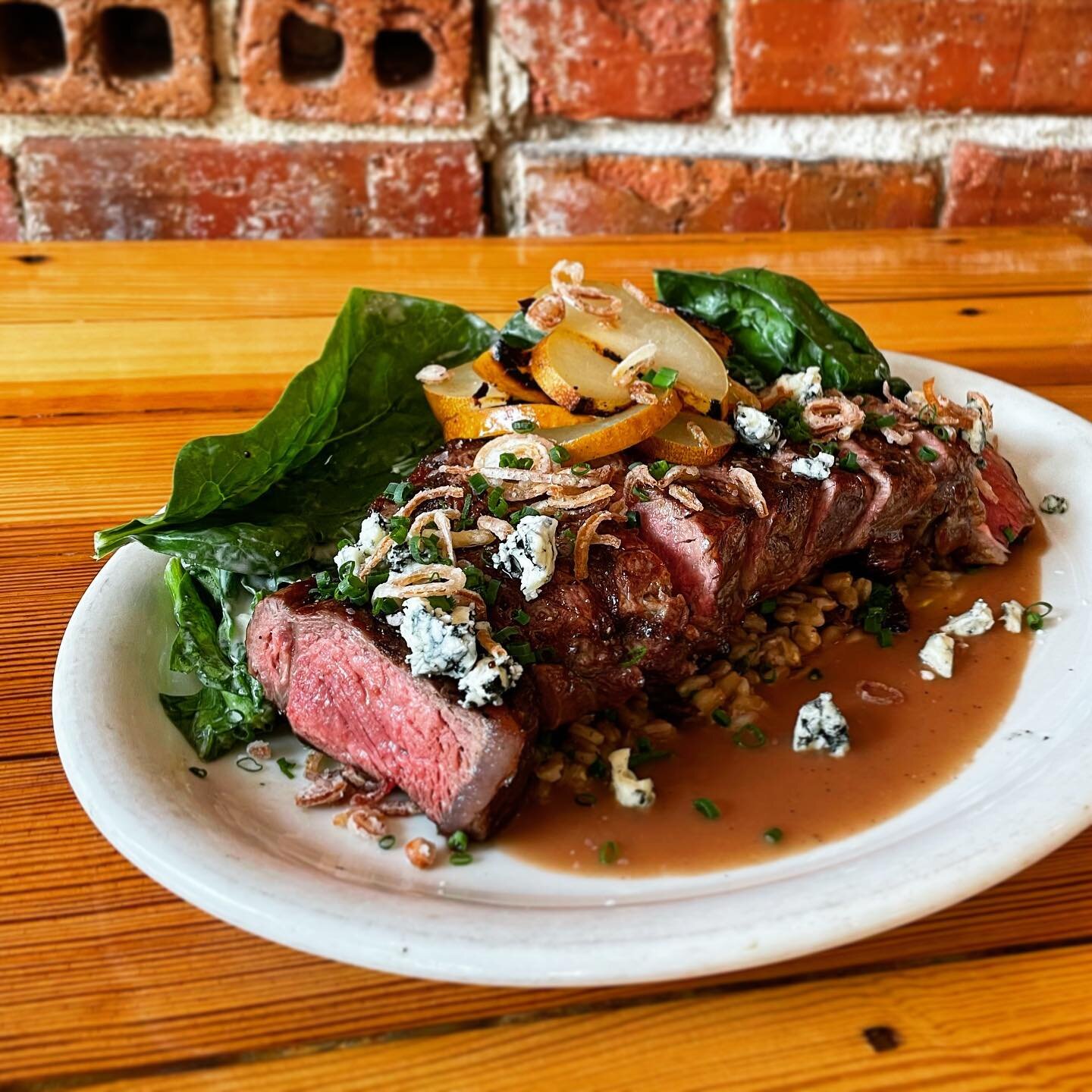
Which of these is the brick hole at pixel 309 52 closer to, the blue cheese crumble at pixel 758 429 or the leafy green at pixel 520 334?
the leafy green at pixel 520 334

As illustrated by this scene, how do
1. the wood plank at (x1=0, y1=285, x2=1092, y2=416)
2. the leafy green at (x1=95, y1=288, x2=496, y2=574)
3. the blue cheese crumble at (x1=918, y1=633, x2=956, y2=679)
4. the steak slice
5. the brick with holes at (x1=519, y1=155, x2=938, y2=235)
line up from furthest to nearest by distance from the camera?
the brick with holes at (x1=519, y1=155, x2=938, y2=235), the wood plank at (x1=0, y1=285, x2=1092, y2=416), the leafy green at (x1=95, y1=288, x2=496, y2=574), the blue cheese crumble at (x1=918, y1=633, x2=956, y2=679), the steak slice

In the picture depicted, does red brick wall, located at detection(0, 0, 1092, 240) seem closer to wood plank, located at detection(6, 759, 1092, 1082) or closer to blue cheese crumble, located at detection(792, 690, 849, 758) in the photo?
blue cheese crumble, located at detection(792, 690, 849, 758)

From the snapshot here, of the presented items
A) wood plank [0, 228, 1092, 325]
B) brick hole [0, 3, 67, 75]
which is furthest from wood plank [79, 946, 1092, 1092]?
brick hole [0, 3, 67, 75]

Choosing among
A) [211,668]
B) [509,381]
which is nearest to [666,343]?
[509,381]

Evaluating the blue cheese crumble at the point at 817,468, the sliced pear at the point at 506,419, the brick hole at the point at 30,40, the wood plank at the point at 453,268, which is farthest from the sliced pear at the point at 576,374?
the brick hole at the point at 30,40

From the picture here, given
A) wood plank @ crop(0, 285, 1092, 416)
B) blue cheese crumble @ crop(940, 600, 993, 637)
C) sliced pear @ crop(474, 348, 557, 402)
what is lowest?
wood plank @ crop(0, 285, 1092, 416)

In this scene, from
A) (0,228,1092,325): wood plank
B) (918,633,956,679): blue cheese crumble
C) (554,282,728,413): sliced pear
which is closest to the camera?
(918,633,956,679): blue cheese crumble
